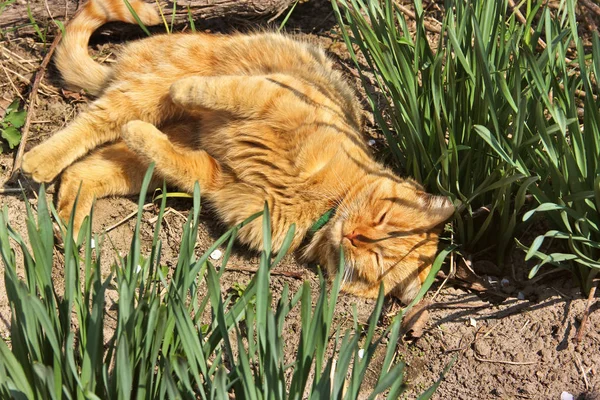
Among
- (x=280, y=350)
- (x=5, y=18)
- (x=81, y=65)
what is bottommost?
(x=280, y=350)

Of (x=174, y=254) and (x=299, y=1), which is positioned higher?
(x=299, y=1)

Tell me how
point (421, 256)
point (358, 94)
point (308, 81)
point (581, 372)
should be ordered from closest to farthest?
point (581, 372)
point (421, 256)
point (308, 81)
point (358, 94)

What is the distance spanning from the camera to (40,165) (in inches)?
118

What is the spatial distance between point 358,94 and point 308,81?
485mm

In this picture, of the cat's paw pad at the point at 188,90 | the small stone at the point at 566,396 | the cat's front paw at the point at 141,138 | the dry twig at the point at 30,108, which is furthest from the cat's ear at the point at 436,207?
the dry twig at the point at 30,108

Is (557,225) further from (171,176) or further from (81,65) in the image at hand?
(81,65)

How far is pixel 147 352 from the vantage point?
1.86 m

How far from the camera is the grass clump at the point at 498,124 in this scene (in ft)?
7.82

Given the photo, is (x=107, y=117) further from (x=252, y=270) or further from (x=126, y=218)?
(x=252, y=270)

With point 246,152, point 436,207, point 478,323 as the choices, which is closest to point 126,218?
point 246,152

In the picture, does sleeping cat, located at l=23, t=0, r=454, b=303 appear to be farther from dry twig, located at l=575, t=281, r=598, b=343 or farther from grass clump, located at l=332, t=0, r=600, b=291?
dry twig, located at l=575, t=281, r=598, b=343

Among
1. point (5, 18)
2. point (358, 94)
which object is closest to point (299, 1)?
point (358, 94)

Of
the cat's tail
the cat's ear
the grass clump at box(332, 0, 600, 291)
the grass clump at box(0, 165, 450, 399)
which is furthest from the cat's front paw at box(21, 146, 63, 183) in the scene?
the cat's ear

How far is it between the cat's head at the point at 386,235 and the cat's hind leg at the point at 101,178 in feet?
A: 2.99
